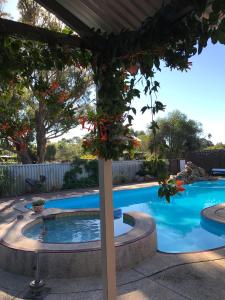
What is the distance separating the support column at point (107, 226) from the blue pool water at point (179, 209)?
1.42 metres

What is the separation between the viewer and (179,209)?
10117mm

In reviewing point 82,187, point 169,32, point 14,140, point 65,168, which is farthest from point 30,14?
point 169,32

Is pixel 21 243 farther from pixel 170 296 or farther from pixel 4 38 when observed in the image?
pixel 4 38

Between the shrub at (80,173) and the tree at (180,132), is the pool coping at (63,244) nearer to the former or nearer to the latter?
the shrub at (80,173)

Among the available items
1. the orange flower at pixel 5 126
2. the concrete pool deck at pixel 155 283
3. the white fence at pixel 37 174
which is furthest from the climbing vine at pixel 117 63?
the white fence at pixel 37 174

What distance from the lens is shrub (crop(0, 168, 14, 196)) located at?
39.0 ft

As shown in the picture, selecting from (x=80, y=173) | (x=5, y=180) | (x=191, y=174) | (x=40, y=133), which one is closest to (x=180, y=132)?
(x=191, y=174)

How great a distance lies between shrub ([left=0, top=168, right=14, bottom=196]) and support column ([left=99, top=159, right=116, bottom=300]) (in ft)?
33.6

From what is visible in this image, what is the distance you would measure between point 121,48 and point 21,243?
141 inches

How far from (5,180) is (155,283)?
9473 millimetres

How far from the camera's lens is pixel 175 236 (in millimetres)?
7141

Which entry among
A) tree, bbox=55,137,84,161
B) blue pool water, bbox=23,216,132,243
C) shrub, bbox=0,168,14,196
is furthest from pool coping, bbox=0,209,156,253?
tree, bbox=55,137,84,161

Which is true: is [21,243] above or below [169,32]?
below

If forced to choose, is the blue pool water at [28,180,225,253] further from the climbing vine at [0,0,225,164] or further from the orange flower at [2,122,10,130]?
the orange flower at [2,122,10,130]
